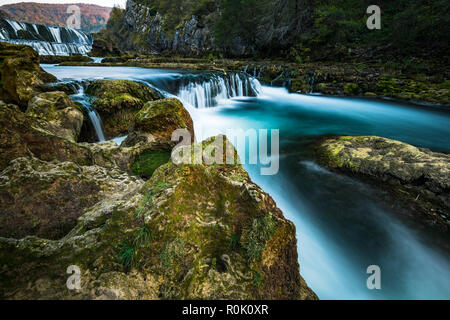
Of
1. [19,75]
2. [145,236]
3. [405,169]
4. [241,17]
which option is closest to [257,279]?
[145,236]

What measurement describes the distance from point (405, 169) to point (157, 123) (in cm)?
567

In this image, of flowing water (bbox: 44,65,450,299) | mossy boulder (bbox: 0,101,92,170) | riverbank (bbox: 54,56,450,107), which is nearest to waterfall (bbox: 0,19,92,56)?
riverbank (bbox: 54,56,450,107)

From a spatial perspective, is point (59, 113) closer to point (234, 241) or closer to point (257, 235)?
point (234, 241)

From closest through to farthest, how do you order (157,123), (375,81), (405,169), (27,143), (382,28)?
(27,143), (405,169), (157,123), (375,81), (382,28)

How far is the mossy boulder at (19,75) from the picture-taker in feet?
19.4

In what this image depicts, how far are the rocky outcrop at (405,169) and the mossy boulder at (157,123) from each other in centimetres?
420

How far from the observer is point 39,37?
113 feet

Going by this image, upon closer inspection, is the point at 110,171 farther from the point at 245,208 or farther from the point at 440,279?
the point at 440,279

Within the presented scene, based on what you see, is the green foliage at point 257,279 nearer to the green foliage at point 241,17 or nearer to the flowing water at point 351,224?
the flowing water at point 351,224

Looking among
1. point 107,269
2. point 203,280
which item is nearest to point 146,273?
point 107,269

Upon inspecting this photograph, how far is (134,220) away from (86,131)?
5.33 meters

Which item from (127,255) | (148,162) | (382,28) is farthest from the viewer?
(382,28)

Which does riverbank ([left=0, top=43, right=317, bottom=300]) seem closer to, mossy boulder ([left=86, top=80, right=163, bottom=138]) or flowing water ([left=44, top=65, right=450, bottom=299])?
flowing water ([left=44, top=65, right=450, bottom=299])

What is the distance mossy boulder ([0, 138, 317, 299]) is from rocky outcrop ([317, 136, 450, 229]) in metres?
3.65
